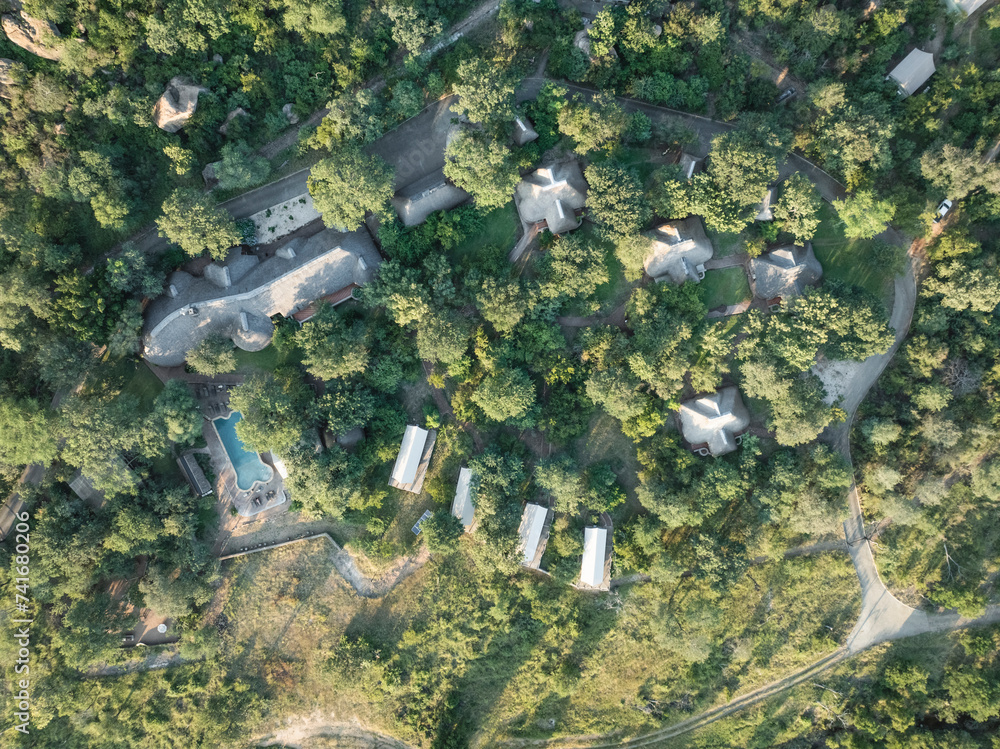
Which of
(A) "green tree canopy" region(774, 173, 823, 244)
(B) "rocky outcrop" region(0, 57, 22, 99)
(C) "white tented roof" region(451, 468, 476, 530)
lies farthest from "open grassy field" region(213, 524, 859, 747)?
(B) "rocky outcrop" region(0, 57, 22, 99)

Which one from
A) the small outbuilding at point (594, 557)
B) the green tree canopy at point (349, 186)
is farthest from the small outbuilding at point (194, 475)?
the small outbuilding at point (594, 557)

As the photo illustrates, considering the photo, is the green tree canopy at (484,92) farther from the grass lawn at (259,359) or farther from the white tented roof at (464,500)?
the white tented roof at (464,500)

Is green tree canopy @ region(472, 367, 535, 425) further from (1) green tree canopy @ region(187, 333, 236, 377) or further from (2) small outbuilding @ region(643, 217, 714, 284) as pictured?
(1) green tree canopy @ region(187, 333, 236, 377)

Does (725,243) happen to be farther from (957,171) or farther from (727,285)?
(957,171)

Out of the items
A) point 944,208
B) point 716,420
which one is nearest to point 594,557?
point 716,420

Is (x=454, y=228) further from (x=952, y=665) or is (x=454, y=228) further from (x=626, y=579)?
(x=952, y=665)
